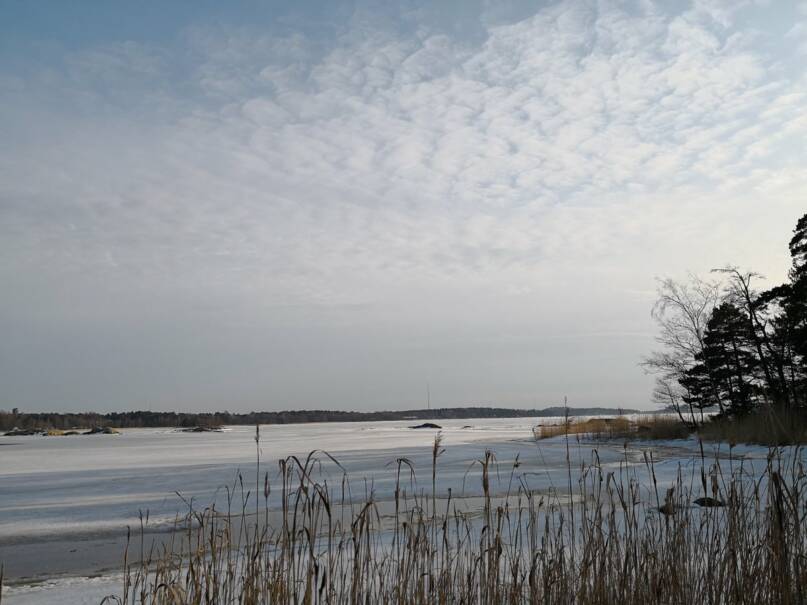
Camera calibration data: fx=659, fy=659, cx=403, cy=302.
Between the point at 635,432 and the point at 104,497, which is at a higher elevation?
the point at 104,497

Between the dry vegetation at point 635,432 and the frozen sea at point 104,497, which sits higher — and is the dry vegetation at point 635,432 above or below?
below

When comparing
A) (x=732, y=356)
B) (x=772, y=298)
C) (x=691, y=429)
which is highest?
(x=772, y=298)

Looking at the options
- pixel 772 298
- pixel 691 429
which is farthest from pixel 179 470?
pixel 772 298

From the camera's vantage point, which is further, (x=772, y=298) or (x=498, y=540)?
(x=772, y=298)

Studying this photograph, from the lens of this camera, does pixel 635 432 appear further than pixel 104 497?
Yes

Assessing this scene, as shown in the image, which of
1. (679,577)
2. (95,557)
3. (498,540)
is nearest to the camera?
(498,540)

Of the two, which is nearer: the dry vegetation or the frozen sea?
the frozen sea

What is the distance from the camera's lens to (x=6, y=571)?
668 cm

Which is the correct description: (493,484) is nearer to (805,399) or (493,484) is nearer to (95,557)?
(95,557)

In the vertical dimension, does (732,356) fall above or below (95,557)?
above

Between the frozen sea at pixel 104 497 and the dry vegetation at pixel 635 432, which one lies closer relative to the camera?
the frozen sea at pixel 104 497

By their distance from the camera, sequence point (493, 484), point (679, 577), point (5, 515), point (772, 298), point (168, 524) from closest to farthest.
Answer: point (679, 577), point (168, 524), point (5, 515), point (493, 484), point (772, 298)

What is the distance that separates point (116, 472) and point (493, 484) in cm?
1043

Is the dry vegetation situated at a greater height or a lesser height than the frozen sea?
lesser
